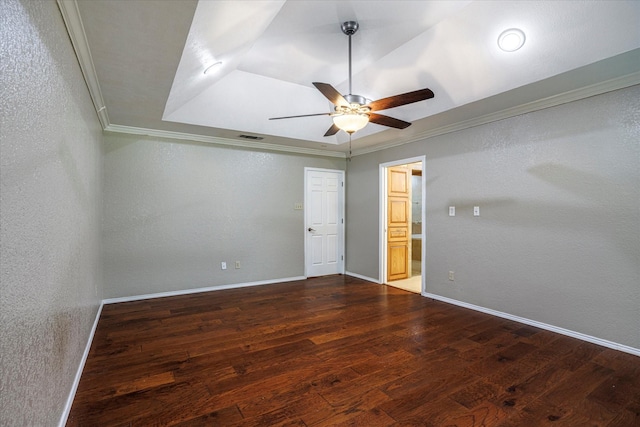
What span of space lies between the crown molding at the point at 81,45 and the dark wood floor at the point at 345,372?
2366mm

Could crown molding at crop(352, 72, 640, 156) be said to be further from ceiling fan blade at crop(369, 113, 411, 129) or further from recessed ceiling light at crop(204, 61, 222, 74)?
recessed ceiling light at crop(204, 61, 222, 74)

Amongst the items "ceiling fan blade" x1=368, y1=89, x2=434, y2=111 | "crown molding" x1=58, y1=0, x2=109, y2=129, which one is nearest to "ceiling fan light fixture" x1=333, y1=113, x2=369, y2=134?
"ceiling fan blade" x1=368, y1=89, x2=434, y2=111

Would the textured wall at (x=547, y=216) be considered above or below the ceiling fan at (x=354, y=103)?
below

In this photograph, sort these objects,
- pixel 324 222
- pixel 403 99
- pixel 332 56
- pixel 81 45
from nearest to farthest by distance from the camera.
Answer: pixel 81 45 < pixel 403 99 < pixel 332 56 < pixel 324 222

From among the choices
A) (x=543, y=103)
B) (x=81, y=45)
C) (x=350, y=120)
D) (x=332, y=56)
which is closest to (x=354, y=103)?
(x=350, y=120)

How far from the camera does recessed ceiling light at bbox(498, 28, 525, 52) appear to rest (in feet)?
8.33

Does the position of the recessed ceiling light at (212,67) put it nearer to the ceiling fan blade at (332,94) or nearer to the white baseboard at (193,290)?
the ceiling fan blade at (332,94)

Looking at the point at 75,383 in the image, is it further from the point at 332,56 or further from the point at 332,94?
the point at 332,56

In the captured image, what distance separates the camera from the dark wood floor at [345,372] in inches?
76.7

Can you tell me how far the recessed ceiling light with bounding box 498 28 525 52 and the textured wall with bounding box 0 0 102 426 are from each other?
3.09 m

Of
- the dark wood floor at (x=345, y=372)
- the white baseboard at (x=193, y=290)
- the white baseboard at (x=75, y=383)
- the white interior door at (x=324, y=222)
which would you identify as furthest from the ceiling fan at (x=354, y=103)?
the white baseboard at (x=193, y=290)

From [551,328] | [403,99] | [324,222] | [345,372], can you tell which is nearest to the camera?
[345,372]

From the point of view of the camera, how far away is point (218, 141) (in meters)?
4.81

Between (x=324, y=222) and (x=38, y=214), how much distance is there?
15.6 ft
